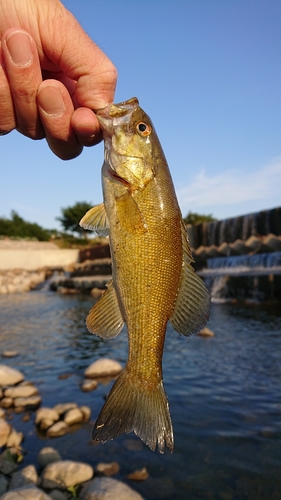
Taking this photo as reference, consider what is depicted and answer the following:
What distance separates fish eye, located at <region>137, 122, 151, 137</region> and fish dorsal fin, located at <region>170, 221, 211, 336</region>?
0.66m

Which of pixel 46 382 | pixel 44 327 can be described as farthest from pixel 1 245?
pixel 46 382

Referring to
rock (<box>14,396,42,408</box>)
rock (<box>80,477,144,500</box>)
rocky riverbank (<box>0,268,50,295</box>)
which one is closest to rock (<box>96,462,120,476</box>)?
rock (<box>80,477,144,500</box>)

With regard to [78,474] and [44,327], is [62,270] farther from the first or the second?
[78,474]

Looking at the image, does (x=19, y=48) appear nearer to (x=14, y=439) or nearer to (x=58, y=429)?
(x=14, y=439)

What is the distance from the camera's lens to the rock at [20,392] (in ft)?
24.5

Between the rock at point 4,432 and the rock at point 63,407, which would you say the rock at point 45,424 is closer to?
the rock at point 63,407

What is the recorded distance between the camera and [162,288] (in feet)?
7.86

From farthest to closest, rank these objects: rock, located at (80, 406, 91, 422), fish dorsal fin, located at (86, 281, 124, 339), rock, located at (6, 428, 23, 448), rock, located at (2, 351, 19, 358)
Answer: rock, located at (2, 351, 19, 358) < rock, located at (80, 406, 91, 422) < rock, located at (6, 428, 23, 448) < fish dorsal fin, located at (86, 281, 124, 339)

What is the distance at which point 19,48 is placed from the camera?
218cm

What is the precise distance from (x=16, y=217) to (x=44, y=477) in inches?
2843

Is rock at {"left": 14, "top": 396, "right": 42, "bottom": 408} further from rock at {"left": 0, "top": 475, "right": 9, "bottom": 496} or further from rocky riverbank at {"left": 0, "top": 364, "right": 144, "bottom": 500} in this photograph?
rock at {"left": 0, "top": 475, "right": 9, "bottom": 496}

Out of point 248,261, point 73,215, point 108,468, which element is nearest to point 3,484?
point 108,468

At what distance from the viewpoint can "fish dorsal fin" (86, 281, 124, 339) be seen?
244 centimetres

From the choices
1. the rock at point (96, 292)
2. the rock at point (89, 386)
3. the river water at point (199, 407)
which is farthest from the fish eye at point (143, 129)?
the rock at point (96, 292)
